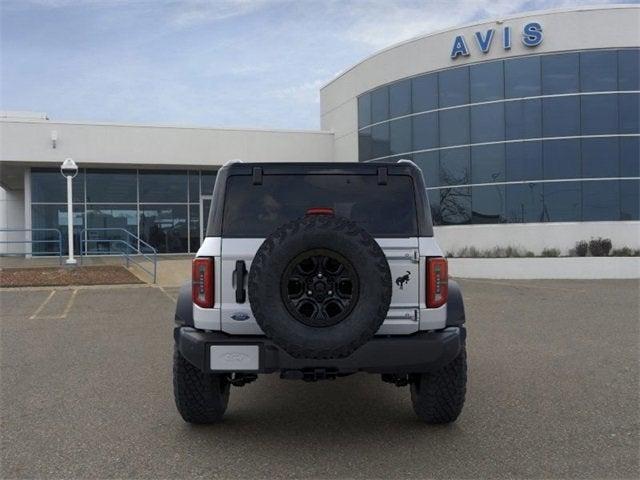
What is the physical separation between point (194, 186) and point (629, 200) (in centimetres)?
1658

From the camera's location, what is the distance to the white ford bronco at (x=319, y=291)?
143 inches

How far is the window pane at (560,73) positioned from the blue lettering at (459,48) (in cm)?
265

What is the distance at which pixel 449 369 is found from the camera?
4285 mm

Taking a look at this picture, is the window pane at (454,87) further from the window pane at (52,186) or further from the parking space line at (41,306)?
the parking space line at (41,306)

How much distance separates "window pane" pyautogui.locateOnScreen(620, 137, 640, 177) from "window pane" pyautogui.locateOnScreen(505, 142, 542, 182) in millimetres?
2574

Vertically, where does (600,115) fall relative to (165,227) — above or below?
above

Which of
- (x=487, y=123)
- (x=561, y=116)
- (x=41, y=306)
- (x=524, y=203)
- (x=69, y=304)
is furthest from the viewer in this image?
(x=487, y=123)

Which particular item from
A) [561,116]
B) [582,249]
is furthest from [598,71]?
[582,249]

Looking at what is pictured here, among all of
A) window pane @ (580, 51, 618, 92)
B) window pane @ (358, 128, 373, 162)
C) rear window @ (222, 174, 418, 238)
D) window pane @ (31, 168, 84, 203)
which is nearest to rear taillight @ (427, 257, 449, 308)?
rear window @ (222, 174, 418, 238)

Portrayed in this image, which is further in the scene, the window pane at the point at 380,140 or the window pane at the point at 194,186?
the window pane at the point at 194,186

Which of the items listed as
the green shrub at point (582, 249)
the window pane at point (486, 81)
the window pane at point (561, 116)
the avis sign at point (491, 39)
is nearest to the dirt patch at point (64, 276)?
the window pane at point (486, 81)

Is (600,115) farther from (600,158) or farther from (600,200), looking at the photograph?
(600,200)

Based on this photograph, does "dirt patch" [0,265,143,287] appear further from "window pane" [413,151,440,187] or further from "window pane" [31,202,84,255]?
"window pane" [413,151,440,187]

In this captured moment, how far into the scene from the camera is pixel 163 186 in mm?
24797
